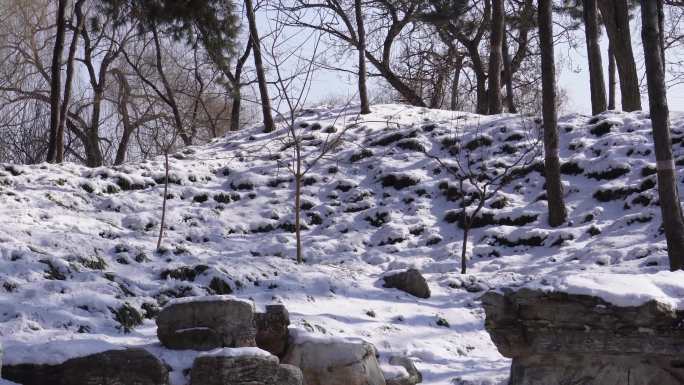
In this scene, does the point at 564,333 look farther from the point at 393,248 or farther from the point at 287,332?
the point at 393,248

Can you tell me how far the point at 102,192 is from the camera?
12.0 meters

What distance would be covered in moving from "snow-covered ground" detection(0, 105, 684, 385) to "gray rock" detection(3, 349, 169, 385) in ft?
0.61

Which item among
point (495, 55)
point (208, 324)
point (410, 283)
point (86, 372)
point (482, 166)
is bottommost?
point (86, 372)

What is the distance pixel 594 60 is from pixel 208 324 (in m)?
12.4

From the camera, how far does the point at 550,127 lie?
11.8 meters

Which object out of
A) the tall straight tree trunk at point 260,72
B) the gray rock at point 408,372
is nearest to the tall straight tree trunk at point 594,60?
the tall straight tree trunk at point 260,72

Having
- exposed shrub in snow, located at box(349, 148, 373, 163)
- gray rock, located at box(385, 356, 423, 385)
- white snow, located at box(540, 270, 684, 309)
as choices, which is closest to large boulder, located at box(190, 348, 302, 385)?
gray rock, located at box(385, 356, 423, 385)

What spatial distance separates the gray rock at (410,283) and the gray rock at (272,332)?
3.12 m

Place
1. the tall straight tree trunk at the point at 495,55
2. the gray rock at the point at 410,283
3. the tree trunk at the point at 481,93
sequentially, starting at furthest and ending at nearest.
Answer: the tree trunk at the point at 481,93 → the tall straight tree trunk at the point at 495,55 → the gray rock at the point at 410,283

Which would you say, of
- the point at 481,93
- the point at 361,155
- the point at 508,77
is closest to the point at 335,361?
the point at 361,155

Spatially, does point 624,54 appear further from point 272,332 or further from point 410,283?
point 272,332

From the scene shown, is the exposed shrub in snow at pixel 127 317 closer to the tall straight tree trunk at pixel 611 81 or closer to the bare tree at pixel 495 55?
the bare tree at pixel 495 55

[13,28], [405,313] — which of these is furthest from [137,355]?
[13,28]

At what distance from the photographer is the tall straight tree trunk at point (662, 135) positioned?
8.65 metres
